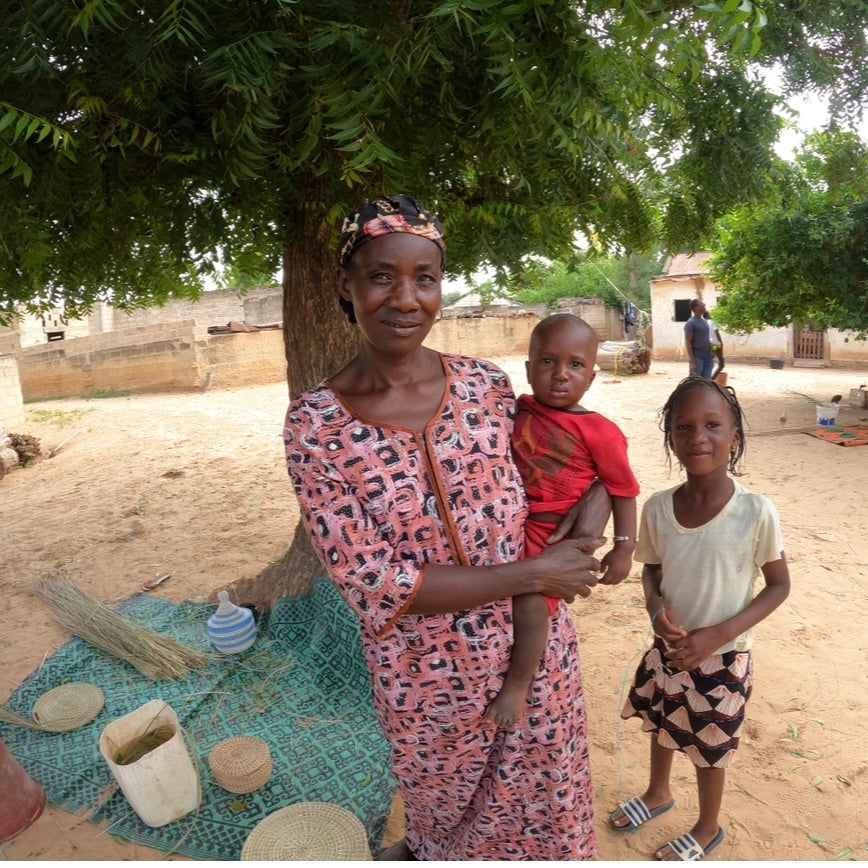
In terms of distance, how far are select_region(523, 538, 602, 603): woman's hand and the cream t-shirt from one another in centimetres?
67

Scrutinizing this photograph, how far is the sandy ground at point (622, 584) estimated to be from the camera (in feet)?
8.08

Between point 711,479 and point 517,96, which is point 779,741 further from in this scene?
point 517,96

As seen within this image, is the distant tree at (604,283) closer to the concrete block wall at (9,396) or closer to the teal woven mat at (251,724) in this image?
the concrete block wall at (9,396)

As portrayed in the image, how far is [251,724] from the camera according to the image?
302 cm

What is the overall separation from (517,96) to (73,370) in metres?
16.5

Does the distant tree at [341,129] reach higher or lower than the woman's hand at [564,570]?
higher

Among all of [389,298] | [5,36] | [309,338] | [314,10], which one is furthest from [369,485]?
[309,338]

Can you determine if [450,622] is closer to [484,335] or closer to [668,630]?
[668,630]

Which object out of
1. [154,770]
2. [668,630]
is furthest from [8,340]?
[668,630]

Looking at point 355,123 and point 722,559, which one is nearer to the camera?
point 355,123

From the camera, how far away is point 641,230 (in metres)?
4.04

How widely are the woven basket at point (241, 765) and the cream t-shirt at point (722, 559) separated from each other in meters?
1.73

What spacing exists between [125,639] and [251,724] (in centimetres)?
101

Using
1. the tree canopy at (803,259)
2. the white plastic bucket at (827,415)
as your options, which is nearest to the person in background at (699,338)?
the tree canopy at (803,259)
